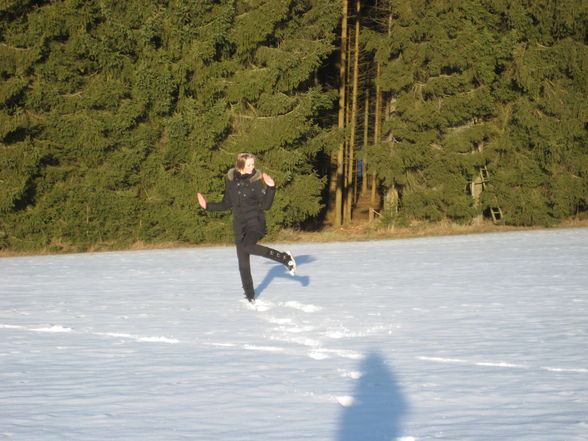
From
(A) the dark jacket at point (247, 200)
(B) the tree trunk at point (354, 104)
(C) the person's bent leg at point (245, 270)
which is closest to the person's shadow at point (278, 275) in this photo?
(C) the person's bent leg at point (245, 270)

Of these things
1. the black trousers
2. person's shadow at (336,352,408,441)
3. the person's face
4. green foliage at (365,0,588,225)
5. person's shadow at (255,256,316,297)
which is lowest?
person's shadow at (336,352,408,441)

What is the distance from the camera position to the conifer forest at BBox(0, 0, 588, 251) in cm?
1939

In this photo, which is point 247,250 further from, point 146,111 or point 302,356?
point 146,111

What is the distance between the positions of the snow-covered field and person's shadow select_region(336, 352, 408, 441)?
0.02 meters

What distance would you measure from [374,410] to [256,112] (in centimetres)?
1657

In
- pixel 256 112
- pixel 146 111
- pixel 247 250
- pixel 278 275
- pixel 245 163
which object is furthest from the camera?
pixel 256 112

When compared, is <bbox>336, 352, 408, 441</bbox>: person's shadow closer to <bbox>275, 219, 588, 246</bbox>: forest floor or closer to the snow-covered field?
the snow-covered field

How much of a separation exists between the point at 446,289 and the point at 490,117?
45.8 ft

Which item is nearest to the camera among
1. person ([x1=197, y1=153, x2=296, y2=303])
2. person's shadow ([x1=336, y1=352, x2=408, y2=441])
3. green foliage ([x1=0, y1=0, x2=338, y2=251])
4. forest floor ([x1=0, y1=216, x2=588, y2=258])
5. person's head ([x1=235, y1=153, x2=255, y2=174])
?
person's shadow ([x1=336, y1=352, x2=408, y2=441])

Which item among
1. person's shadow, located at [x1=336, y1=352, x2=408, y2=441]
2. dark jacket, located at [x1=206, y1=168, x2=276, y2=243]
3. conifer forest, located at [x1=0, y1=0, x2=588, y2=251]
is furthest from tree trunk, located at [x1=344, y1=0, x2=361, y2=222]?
person's shadow, located at [x1=336, y1=352, x2=408, y2=441]

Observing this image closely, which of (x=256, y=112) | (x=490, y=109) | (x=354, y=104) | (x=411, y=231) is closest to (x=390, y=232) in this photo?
(x=411, y=231)

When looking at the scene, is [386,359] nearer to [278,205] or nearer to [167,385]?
[167,385]

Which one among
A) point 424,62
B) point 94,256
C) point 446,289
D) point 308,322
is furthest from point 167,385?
point 424,62

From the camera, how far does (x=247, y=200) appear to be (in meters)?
9.79
